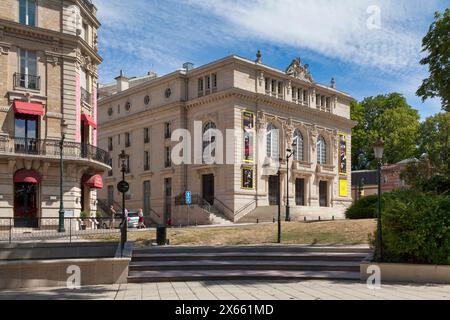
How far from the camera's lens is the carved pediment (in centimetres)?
5297

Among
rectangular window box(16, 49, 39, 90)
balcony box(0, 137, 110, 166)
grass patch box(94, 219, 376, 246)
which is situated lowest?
grass patch box(94, 219, 376, 246)

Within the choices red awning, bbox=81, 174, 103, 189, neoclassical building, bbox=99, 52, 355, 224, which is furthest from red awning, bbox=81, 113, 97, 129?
neoclassical building, bbox=99, 52, 355, 224

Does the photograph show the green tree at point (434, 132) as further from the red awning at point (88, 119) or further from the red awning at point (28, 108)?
the red awning at point (28, 108)

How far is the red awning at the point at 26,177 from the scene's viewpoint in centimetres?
2952

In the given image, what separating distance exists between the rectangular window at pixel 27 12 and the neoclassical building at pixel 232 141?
65.6 ft

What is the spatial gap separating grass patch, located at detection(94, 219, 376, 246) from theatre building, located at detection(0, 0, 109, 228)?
26.6 feet

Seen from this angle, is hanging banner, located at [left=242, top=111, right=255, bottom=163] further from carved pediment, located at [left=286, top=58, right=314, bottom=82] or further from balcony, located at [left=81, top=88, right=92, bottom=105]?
balcony, located at [left=81, top=88, right=92, bottom=105]

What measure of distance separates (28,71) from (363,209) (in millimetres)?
22034
